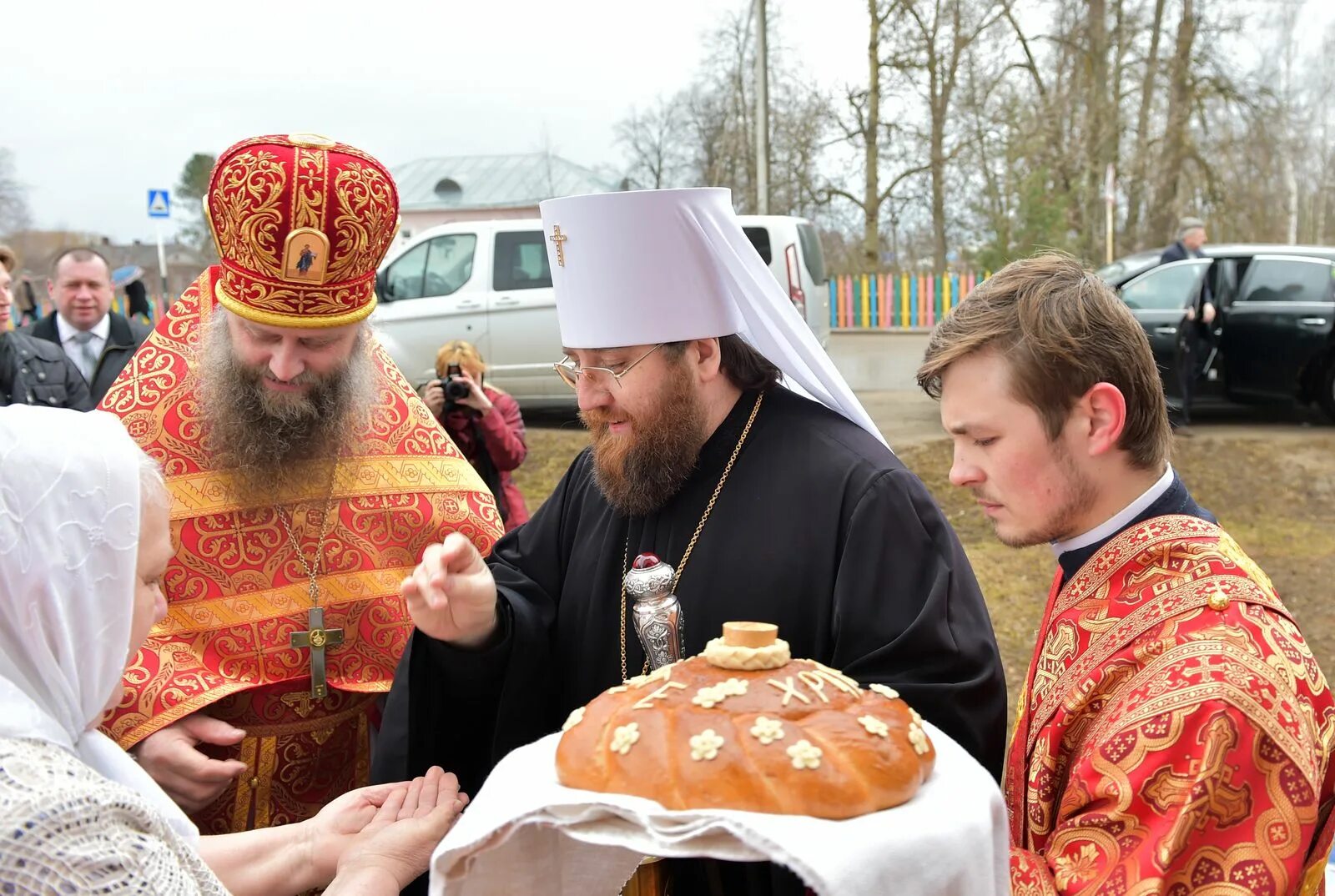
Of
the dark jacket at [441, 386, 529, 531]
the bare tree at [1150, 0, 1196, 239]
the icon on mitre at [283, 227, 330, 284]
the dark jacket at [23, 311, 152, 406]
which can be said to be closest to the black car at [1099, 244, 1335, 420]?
the dark jacket at [441, 386, 529, 531]

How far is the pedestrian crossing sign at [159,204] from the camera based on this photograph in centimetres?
1449

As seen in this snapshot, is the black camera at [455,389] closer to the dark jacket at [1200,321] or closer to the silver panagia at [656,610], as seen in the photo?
the silver panagia at [656,610]

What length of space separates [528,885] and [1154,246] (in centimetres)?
2386

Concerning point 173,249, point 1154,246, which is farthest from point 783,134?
point 173,249

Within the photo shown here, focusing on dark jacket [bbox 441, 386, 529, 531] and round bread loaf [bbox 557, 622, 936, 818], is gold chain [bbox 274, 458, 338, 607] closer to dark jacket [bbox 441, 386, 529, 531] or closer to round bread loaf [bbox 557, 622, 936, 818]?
round bread loaf [bbox 557, 622, 936, 818]

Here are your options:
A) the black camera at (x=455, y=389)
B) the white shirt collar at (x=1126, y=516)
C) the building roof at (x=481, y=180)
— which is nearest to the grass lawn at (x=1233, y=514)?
the black camera at (x=455, y=389)

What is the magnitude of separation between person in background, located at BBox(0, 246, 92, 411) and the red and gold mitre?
3.50 meters

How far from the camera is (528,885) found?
170cm

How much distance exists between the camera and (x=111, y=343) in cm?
710

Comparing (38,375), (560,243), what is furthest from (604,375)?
(38,375)

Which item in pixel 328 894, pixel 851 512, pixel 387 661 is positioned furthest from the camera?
pixel 387 661

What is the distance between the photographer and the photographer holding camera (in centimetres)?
608

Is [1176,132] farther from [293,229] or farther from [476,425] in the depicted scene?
[293,229]

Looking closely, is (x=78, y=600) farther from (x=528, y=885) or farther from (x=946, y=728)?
(x=946, y=728)
